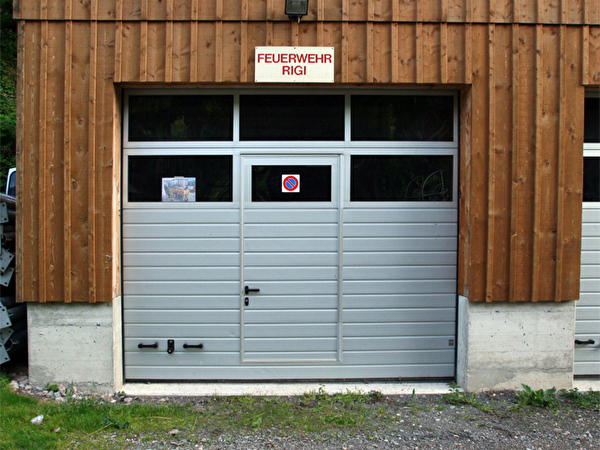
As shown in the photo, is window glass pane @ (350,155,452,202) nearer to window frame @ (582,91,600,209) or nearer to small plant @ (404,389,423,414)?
window frame @ (582,91,600,209)

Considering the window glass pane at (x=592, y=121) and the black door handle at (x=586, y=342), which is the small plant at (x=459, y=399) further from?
the window glass pane at (x=592, y=121)

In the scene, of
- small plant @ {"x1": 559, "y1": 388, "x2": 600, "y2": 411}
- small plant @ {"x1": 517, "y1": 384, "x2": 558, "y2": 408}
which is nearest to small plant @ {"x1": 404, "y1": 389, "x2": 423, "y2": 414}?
small plant @ {"x1": 517, "y1": 384, "x2": 558, "y2": 408}

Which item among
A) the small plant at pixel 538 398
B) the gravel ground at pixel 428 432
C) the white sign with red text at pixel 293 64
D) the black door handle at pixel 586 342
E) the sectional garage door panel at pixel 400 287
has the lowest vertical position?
the gravel ground at pixel 428 432

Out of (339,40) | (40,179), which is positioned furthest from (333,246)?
(40,179)

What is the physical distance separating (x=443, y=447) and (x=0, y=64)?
47.6ft

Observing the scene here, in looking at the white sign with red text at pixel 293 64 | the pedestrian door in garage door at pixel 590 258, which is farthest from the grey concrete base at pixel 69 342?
the pedestrian door in garage door at pixel 590 258

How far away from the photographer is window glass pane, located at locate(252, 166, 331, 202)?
5184mm

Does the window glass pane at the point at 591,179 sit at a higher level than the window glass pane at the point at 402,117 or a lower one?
lower

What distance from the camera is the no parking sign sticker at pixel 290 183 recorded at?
519 centimetres

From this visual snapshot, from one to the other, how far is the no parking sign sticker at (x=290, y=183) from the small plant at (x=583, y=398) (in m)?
3.69

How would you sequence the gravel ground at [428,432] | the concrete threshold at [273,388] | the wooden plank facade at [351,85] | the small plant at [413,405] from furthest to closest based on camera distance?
1. the concrete threshold at [273,388]
2. the wooden plank facade at [351,85]
3. the small plant at [413,405]
4. the gravel ground at [428,432]

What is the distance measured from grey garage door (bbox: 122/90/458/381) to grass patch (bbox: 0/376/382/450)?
1.72 feet

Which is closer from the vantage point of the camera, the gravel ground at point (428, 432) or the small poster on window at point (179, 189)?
the gravel ground at point (428, 432)

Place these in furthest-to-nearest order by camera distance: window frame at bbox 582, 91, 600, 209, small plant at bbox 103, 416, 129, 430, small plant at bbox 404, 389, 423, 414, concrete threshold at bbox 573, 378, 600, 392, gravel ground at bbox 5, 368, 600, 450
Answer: window frame at bbox 582, 91, 600, 209 → concrete threshold at bbox 573, 378, 600, 392 → small plant at bbox 404, 389, 423, 414 → small plant at bbox 103, 416, 129, 430 → gravel ground at bbox 5, 368, 600, 450
